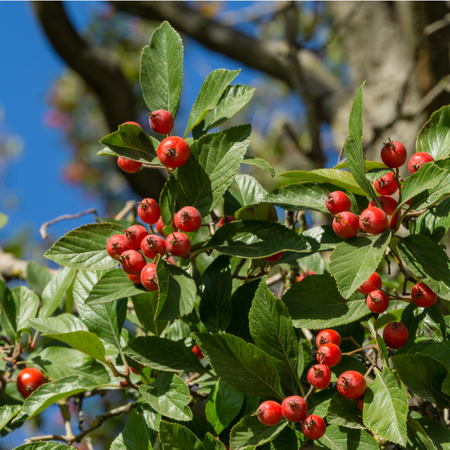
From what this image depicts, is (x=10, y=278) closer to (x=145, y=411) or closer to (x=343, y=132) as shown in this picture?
(x=145, y=411)

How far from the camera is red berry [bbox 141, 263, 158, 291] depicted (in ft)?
1.82

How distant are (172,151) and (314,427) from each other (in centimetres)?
40

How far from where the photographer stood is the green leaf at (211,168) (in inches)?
24.0

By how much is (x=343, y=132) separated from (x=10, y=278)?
2.37 meters

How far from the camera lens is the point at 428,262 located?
0.56m

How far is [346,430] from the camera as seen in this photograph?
1.81 ft

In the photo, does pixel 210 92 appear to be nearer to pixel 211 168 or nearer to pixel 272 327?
pixel 211 168

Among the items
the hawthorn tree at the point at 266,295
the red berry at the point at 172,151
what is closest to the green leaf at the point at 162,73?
the hawthorn tree at the point at 266,295

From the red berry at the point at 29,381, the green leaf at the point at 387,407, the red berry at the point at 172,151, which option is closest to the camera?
the green leaf at the point at 387,407

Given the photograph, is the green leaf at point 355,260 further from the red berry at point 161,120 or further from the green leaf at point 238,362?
the red berry at point 161,120

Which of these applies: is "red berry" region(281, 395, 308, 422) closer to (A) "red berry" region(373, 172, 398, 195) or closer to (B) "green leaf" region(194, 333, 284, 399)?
(B) "green leaf" region(194, 333, 284, 399)

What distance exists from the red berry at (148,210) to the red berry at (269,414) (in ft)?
0.96

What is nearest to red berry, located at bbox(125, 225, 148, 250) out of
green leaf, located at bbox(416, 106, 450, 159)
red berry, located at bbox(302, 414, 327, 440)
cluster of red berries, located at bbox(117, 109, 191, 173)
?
cluster of red berries, located at bbox(117, 109, 191, 173)

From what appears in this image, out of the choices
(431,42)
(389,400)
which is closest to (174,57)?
(389,400)
